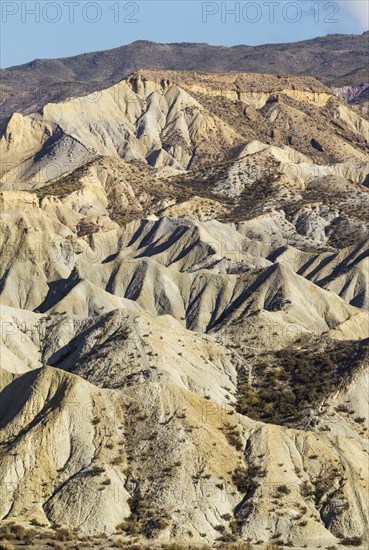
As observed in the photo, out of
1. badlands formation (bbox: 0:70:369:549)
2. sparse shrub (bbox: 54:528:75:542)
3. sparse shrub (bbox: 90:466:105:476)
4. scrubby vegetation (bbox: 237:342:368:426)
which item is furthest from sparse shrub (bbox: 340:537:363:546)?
sparse shrub (bbox: 54:528:75:542)

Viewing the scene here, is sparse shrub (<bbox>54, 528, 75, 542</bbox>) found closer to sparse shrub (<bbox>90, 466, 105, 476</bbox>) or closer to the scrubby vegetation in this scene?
sparse shrub (<bbox>90, 466, 105, 476</bbox>)

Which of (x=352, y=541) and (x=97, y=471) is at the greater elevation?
(x=97, y=471)

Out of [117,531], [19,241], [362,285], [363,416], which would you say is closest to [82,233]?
[19,241]

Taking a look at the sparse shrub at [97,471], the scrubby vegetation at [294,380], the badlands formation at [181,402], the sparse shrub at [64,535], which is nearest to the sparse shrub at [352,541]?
the badlands formation at [181,402]

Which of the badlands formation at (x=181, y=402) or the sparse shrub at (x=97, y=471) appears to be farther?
the sparse shrub at (x=97, y=471)

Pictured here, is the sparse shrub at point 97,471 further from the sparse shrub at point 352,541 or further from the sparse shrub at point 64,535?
the sparse shrub at point 352,541

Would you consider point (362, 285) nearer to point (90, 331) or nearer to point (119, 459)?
point (90, 331)

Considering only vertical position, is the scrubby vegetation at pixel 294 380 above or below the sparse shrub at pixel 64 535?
below

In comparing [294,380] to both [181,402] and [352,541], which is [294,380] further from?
[352,541]

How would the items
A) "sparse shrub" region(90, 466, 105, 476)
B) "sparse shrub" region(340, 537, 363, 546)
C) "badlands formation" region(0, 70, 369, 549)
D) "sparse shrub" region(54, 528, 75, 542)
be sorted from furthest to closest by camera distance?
"sparse shrub" region(90, 466, 105, 476) < "sparse shrub" region(340, 537, 363, 546) < "badlands formation" region(0, 70, 369, 549) < "sparse shrub" region(54, 528, 75, 542)

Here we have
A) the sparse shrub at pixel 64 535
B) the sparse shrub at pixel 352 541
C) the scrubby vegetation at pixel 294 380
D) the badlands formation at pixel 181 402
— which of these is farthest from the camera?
the scrubby vegetation at pixel 294 380

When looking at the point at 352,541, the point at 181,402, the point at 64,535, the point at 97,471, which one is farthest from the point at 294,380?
the point at 64,535
